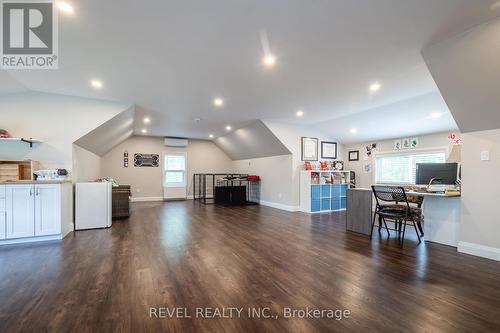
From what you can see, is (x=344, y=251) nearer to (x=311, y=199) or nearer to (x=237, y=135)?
(x=311, y=199)

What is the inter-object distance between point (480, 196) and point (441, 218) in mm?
672

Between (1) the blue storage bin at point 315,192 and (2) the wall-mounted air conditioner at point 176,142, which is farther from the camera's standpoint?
(2) the wall-mounted air conditioner at point 176,142

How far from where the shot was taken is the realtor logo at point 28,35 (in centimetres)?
203

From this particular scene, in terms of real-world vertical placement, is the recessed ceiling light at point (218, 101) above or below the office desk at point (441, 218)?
above

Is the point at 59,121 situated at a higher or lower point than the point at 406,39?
lower

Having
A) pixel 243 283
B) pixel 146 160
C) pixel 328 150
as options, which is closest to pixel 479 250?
pixel 243 283

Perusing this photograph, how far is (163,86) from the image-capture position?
3.77 m

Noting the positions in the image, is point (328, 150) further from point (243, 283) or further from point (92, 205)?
point (92, 205)

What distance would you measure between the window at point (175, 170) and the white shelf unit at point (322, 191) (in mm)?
5322

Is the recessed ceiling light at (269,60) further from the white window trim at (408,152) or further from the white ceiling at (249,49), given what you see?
the white window trim at (408,152)

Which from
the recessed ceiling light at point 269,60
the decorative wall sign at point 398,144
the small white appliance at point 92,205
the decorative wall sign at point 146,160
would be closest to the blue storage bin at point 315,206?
the decorative wall sign at point 398,144

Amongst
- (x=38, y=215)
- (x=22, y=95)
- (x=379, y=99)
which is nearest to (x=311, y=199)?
(x=379, y=99)

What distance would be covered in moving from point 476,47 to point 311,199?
4484 mm

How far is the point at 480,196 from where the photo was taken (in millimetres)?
3014
